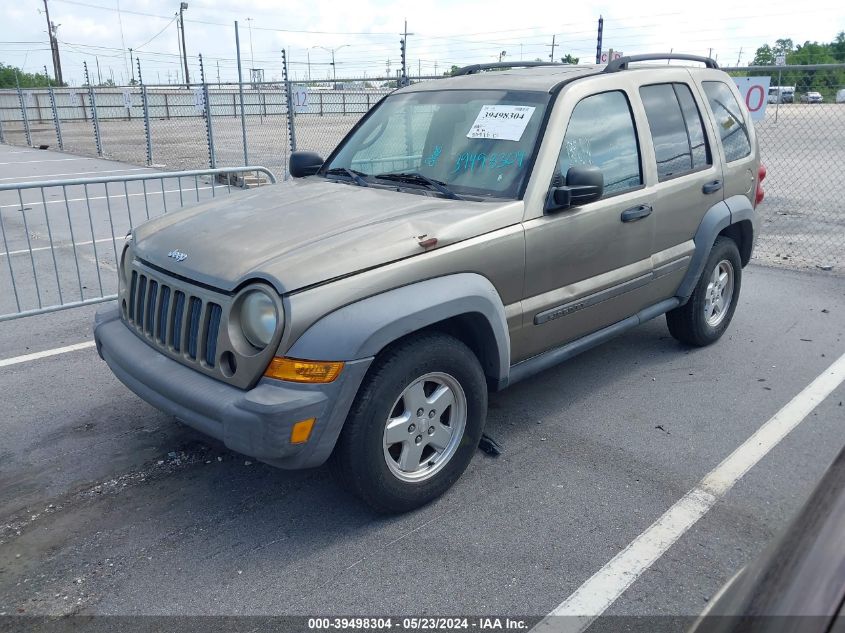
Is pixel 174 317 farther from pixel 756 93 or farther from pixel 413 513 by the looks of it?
pixel 756 93

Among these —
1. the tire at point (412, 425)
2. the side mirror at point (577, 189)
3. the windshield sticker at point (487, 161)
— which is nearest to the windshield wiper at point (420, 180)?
the windshield sticker at point (487, 161)

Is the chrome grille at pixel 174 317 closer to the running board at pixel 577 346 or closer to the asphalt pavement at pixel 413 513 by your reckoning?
the asphalt pavement at pixel 413 513

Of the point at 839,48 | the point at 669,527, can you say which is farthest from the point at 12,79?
the point at 669,527

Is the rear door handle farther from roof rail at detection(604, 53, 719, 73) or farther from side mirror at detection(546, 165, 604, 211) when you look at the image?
side mirror at detection(546, 165, 604, 211)

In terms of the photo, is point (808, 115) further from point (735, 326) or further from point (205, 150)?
point (205, 150)

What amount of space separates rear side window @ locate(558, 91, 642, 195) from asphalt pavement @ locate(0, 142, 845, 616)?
1.41 metres

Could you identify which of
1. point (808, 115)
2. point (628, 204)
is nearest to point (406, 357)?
point (628, 204)

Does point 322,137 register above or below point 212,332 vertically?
below

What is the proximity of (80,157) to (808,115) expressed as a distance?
17546 mm

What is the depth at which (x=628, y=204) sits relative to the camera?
4328mm

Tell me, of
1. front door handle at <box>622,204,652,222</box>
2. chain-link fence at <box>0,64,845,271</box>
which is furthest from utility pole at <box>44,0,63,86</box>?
front door handle at <box>622,204,652,222</box>

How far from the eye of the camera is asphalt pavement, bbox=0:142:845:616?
2.96 metres

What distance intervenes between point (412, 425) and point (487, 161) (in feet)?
5.05

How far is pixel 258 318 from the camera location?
3.07 meters
